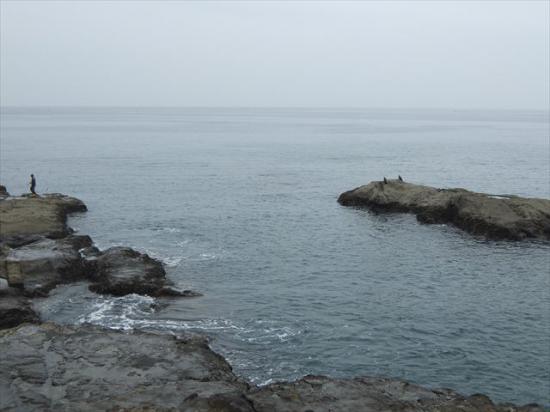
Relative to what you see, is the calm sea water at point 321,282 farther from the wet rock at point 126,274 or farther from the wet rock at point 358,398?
the wet rock at point 358,398

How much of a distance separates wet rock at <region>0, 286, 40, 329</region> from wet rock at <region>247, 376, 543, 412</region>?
51.9 ft

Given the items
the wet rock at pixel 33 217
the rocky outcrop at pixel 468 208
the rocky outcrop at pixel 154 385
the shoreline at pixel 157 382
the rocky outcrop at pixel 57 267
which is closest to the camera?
the rocky outcrop at pixel 154 385

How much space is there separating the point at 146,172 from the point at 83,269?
55997 millimetres

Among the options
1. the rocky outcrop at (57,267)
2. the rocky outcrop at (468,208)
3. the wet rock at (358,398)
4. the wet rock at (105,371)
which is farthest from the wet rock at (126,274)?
the rocky outcrop at (468,208)

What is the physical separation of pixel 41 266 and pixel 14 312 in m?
8.17

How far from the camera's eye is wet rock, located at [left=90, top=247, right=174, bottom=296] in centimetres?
3653

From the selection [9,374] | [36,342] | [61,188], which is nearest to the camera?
[9,374]

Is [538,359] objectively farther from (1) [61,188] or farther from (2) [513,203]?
(1) [61,188]

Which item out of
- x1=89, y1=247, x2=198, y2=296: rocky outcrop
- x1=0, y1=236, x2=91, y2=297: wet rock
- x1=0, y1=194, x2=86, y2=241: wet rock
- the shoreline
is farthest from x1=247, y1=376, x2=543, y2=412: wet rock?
x1=0, y1=194, x2=86, y2=241: wet rock

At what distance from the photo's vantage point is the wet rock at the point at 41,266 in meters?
36.5

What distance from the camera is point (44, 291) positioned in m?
36.1

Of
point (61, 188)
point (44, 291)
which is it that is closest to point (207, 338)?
point (44, 291)

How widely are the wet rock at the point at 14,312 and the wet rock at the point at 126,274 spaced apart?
561 centimetres

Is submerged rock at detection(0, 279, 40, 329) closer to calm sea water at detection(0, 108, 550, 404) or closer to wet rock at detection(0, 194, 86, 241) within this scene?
calm sea water at detection(0, 108, 550, 404)
